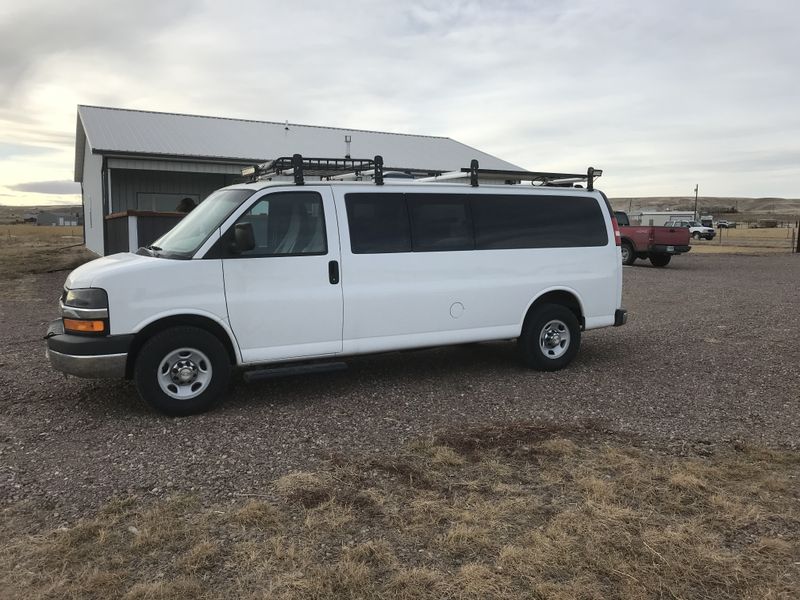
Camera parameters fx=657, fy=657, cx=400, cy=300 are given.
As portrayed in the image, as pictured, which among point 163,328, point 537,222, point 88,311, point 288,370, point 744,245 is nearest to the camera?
point 88,311

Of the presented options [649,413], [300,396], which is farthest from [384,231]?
[649,413]

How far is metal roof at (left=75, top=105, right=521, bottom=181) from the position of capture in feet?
64.7

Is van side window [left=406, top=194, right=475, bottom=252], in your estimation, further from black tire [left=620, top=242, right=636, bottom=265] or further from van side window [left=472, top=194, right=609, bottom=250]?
black tire [left=620, top=242, right=636, bottom=265]

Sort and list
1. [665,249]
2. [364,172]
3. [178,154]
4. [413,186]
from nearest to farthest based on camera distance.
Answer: [413,186], [364,172], [178,154], [665,249]

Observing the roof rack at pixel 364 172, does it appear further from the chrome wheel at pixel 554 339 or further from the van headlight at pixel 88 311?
the van headlight at pixel 88 311

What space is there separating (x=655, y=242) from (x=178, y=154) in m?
15.5

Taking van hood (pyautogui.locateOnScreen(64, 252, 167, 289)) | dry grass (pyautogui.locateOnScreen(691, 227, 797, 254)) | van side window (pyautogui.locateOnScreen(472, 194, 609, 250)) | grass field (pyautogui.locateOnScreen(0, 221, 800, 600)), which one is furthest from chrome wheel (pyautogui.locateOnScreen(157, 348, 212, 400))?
dry grass (pyautogui.locateOnScreen(691, 227, 797, 254))

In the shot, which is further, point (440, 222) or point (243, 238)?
point (440, 222)

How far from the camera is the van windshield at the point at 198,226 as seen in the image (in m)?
5.70

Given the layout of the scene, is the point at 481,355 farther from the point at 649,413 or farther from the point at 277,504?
the point at 277,504

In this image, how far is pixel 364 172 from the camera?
702 centimetres

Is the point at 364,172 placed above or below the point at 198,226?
above

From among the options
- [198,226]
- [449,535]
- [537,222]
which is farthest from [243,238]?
[537,222]

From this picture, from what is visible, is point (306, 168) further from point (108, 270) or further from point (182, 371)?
point (182, 371)
